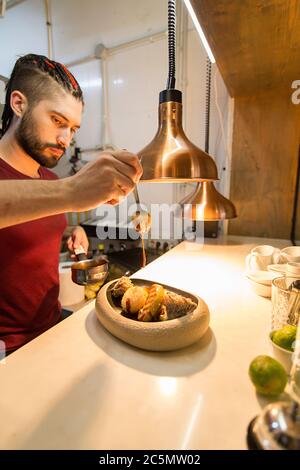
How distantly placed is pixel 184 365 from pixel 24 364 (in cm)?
33

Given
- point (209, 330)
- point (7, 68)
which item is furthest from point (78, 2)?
point (209, 330)

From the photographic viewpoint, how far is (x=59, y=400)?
42cm

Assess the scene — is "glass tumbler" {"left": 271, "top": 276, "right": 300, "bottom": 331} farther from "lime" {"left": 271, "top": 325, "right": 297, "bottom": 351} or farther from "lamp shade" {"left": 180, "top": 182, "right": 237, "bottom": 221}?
"lamp shade" {"left": 180, "top": 182, "right": 237, "bottom": 221}

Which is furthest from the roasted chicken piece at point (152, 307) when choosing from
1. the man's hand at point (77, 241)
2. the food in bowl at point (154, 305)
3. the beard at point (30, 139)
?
the beard at point (30, 139)

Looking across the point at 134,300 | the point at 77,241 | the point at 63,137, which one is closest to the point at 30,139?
the point at 63,137

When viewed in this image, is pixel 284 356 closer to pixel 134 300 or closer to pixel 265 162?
pixel 134 300

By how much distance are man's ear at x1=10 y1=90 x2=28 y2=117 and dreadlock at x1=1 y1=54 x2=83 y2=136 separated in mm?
15

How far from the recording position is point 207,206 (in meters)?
1.36

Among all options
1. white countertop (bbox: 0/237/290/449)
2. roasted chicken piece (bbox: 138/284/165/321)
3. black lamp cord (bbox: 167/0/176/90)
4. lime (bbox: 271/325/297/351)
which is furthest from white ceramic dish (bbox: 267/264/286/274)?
black lamp cord (bbox: 167/0/176/90)

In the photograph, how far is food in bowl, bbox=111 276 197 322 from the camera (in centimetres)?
58

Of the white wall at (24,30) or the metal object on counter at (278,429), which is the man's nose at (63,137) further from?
the white wall at (24,30)

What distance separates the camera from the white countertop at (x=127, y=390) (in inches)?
14.2

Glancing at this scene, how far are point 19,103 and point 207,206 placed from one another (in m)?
0.99

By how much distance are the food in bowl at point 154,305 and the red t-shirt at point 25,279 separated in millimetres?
476
